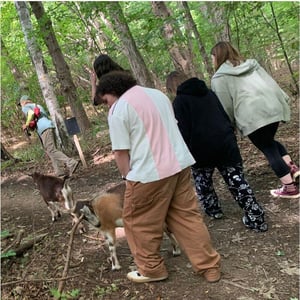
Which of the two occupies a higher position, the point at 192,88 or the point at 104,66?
the point at 104,66

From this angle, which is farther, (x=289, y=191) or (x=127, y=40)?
(x=127, y=40)

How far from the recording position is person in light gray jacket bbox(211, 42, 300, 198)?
449 cm

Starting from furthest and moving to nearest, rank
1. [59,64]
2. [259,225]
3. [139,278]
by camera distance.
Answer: [59,64] < [259,225] < [139,278]

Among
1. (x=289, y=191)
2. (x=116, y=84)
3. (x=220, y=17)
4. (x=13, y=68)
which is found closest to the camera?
(x=116, y=84)

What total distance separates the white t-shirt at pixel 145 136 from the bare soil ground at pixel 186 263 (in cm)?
109

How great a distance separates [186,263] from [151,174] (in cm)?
121

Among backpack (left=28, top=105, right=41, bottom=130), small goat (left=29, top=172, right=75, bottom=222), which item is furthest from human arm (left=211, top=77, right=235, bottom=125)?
backpack (left=28, top=105, right=41, bottom=130)

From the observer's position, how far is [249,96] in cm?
452

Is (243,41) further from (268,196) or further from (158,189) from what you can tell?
(158,189)

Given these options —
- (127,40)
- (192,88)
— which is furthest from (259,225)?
(127,40)

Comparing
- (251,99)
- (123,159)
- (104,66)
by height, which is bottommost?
(251,99)

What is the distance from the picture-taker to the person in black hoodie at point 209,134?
162 inches

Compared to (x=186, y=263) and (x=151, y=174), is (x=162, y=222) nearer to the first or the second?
(x=151, y=174)

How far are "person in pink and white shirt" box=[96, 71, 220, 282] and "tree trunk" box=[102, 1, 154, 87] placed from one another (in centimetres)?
530
